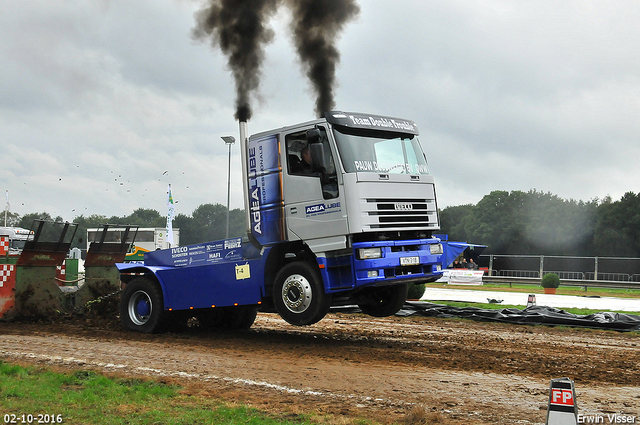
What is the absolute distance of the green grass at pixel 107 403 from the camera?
5.37 metres

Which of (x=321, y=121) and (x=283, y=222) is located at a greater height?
(x=321, y=121)

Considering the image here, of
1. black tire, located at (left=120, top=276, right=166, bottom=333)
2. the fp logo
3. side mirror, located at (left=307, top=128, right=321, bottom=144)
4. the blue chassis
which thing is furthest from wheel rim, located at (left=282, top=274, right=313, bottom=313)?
the fp logo

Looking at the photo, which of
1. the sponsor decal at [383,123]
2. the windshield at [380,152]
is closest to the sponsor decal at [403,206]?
the windshield at [380,152]

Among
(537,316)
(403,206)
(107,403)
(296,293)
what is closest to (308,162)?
(403,206)

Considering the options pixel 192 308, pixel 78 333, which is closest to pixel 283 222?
pixel 192 308

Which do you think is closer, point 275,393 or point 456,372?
point 275,393

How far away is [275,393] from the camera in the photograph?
6.55 metres

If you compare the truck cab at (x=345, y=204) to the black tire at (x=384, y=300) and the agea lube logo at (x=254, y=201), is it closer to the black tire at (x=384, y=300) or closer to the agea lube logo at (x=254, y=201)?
the agea lube logo at (x=254, y=201)

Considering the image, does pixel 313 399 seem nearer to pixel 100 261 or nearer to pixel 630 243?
pixel 100 261

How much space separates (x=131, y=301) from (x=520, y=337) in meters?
7.73

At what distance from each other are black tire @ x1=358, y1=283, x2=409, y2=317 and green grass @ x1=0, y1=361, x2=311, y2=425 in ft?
15.9

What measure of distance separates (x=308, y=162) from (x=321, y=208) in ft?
2.57

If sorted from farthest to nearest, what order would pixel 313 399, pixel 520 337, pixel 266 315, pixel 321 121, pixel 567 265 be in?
pixel 567 265
pixel 266 315
pixel 520 337
pixel 321 121
pixel 313 399
